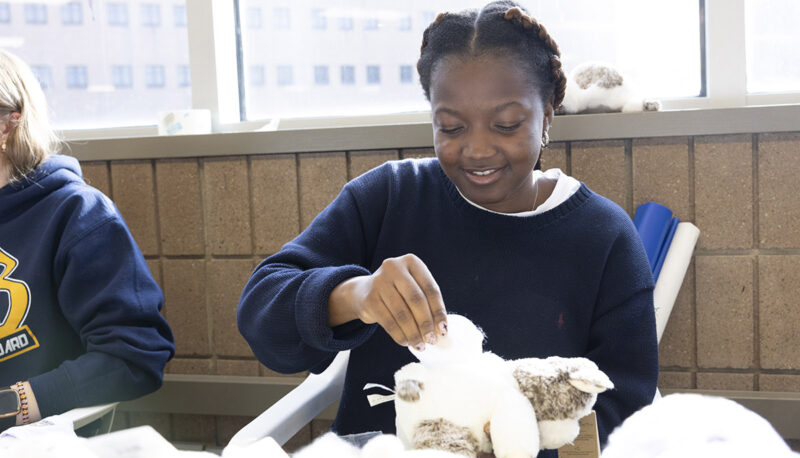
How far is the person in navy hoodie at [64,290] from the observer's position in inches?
49.9

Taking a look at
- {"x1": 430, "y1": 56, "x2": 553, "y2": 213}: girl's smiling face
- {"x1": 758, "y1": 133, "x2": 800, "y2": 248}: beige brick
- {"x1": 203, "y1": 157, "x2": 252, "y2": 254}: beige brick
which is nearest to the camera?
{"x1": 430, "y1": 56, "x2": 553, "y2": 213}: girl's smiling face

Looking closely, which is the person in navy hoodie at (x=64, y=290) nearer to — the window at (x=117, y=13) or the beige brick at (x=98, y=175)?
the beige brick at (x=98, y=175)

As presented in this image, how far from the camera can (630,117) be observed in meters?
1.42

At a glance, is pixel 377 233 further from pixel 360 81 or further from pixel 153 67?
pixel 153 67

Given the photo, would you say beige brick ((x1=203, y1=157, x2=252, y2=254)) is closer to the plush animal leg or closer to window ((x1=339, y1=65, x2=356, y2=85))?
window ((x1=339, y1=65, x2=356, y2=85))

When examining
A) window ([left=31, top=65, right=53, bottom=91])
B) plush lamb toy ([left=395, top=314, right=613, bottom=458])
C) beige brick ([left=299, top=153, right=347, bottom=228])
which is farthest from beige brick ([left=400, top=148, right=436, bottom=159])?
window ([left=31, top=65, right=53, bottom=91])

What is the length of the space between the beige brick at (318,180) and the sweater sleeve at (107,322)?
403 millimetres

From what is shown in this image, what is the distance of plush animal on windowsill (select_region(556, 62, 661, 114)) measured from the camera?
1447 millimetres

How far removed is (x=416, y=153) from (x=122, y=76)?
902 mm

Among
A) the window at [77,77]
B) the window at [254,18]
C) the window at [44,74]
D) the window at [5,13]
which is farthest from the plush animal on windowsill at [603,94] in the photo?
the window at [5,13]

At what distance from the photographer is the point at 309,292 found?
0.82m

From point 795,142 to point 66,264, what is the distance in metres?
1.43

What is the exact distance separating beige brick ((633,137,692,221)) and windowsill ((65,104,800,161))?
0.03 m

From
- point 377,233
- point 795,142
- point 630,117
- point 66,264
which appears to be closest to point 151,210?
point 66,264
